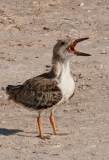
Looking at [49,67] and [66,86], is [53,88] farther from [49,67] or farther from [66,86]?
[49,67]

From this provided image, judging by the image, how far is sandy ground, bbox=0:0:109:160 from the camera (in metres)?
10.6

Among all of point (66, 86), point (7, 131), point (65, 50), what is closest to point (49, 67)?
point (65, 50)

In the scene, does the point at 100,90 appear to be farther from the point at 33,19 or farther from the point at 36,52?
the point at 33,19

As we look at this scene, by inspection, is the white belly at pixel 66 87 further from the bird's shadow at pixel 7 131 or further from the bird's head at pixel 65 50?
the bird's shadow at pixel 7 131

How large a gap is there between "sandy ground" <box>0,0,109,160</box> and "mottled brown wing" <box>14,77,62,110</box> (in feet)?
1.54

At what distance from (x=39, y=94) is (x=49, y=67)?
3.62 m

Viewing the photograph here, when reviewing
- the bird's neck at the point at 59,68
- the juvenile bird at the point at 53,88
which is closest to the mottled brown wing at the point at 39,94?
the juvenile bird at the point at 53,88

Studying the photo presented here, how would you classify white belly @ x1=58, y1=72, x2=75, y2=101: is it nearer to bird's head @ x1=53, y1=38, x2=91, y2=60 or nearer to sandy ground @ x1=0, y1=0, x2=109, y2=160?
bird's head @ x1=53, y1=38, x2=91, y2=60

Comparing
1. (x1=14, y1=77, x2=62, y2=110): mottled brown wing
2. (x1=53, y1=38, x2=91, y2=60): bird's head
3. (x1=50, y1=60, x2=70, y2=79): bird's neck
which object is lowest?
(x1=14, y1=77, x2=62, y2=110): mottled brown wing

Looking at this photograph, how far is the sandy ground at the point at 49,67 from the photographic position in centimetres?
1061

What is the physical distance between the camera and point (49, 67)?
14820 mm

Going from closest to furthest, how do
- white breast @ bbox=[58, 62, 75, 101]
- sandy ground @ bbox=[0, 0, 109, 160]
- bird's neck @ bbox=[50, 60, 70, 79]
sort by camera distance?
sandy ground @ bbox=[0, 0, 109, 160] → white breast @ bbox=[58, 62, 75, 101] → bird's neck @ bbox=[50, 60, 70, 79]

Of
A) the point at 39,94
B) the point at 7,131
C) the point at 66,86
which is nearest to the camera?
the point at 66,86

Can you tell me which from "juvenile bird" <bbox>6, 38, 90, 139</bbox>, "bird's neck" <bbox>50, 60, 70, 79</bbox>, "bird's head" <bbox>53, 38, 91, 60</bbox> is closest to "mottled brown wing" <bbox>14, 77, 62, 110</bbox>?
"juvenile bird" <bbox>6, 38, 90, 139</bbox>
